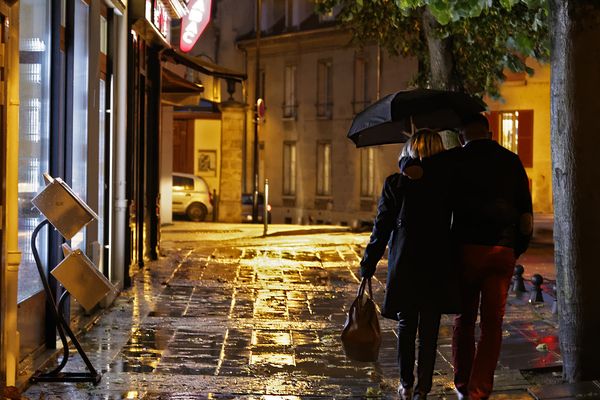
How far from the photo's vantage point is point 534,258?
67.2 ft

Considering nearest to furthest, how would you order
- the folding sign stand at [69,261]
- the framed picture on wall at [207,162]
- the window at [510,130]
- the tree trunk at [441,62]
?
the folding sign stand at [69,261], the tree trunk at [441,62], the window at [510,130], the framed picture on wall at [207,162]

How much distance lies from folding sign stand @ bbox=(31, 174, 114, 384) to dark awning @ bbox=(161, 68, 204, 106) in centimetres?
1256

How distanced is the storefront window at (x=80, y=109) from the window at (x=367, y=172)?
28.5m

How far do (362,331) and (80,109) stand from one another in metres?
5.11

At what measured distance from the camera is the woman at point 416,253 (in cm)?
681

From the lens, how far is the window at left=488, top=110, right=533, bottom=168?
119ft

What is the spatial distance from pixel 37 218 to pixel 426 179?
357cm

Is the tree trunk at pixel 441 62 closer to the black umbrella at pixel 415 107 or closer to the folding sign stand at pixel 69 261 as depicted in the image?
the black umbrella at pixel 415 107

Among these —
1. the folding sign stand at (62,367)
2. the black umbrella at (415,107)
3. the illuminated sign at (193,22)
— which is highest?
the illuminated sign at (193,22)

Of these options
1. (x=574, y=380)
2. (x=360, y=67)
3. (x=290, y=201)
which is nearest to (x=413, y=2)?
(x=574, y=380)

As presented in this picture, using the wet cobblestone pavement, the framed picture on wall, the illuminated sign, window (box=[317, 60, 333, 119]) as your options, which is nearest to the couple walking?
the wet cobblestone pavement

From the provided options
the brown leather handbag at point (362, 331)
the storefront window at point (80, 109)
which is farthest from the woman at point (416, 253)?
the storefront window at point (80, 109)

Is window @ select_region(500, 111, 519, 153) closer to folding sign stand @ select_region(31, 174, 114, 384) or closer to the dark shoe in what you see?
folding sign stand @ select_region(31, 174, 114, 384)

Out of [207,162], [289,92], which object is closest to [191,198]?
[289,92]
